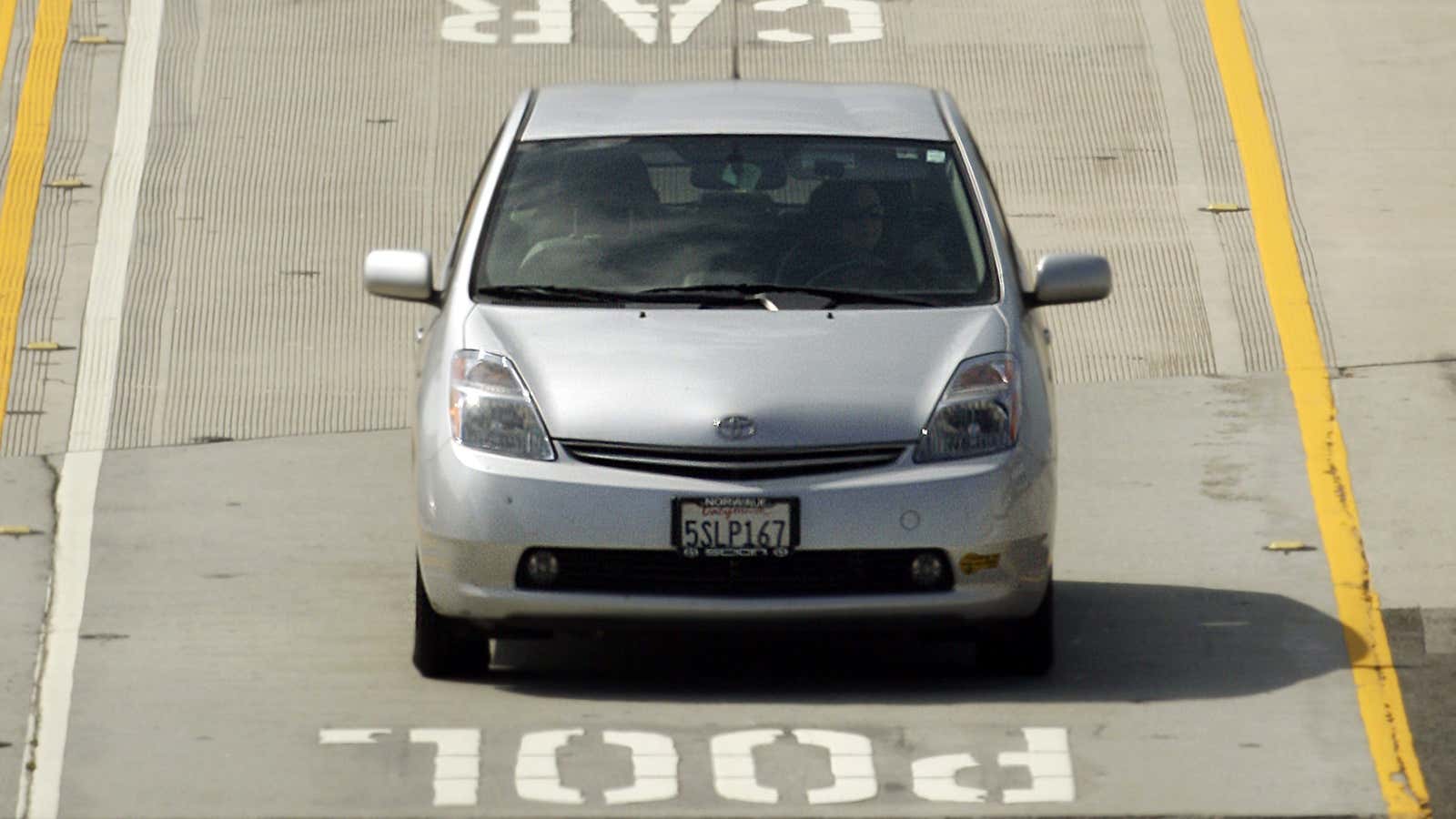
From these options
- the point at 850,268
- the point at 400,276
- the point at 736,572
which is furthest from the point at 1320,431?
the point at 400,276

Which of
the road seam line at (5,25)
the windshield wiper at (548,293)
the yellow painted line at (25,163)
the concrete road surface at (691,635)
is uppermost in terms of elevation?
the windshield wiper at (548,293)

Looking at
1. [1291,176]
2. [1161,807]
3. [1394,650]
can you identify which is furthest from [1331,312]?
[1161,807]

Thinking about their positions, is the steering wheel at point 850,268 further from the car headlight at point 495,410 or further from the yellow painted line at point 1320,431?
the yellow painted line at point 1320,431

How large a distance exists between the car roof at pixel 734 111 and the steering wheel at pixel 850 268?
0.65 m

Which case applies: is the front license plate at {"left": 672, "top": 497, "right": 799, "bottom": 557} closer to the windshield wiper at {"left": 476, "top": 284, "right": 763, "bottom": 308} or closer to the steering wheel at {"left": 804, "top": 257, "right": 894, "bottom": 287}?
the windshield wiper at {"left": 476, "top": 284, "right": 763, "bottom": 308}

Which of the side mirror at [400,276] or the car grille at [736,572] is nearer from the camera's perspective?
the car grille at [736,572]

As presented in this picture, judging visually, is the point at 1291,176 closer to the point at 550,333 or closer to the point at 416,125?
the point at 416,125

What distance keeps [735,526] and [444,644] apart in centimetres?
100

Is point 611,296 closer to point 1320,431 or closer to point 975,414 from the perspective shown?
point 975,414

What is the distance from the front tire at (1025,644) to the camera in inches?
305

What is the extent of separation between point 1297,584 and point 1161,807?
2483mm

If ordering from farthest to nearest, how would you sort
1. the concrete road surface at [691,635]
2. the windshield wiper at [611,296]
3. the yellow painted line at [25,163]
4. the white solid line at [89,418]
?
1. the yellow painted line at [25,163]
2. the windshield wiper at [611,296]
3. the white solid line at [89,418]
4. the concrete road surface at [691,635]

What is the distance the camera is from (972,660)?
827 cm

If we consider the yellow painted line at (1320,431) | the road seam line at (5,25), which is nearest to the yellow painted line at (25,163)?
the road seam line at (5,25)
